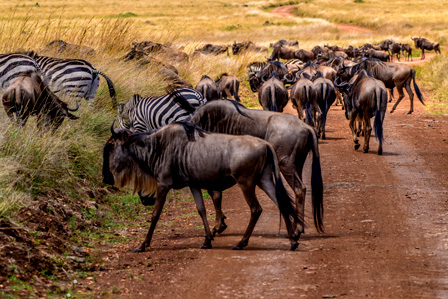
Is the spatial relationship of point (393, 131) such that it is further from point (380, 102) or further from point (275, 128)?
point (275, 128)

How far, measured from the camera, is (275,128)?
25.1 ft

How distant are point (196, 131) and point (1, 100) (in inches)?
149

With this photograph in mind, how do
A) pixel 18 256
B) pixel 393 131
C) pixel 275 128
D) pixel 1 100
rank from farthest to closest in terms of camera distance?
pixel 393 131, pixel 1 100, pixel 275 128, pixel 18 256

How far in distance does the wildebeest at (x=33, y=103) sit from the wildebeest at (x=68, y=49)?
15.7 ft

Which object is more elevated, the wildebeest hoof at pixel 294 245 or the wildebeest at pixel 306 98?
the wildebeest hoof at pixel 294 245

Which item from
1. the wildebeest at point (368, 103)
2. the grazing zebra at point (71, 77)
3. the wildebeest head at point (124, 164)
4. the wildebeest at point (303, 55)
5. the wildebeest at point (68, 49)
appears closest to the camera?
the wildebeest head at point (124, 164)

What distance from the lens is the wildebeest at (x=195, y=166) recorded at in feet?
21.9

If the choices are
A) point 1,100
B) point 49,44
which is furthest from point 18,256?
point 49,44

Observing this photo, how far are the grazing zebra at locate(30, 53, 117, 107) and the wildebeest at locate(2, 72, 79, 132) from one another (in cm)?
188

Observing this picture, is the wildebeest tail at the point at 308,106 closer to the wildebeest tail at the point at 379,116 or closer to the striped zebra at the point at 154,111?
the wildebeest tail at the point at 379,116

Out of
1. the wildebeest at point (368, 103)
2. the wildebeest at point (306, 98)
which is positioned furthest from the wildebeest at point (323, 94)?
the wildebeest at point (368, 103)

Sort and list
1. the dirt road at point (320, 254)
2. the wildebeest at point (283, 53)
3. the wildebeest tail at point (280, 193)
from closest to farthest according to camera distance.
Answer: the dirt road at point (320, 254) < the wildebeest tail at point (280, 193) < the wildebeest at point (283, 53)

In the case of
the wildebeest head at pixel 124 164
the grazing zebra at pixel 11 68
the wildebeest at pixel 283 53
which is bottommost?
the wildebeest at pixel 283 53

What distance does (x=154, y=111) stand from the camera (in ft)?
34.5
